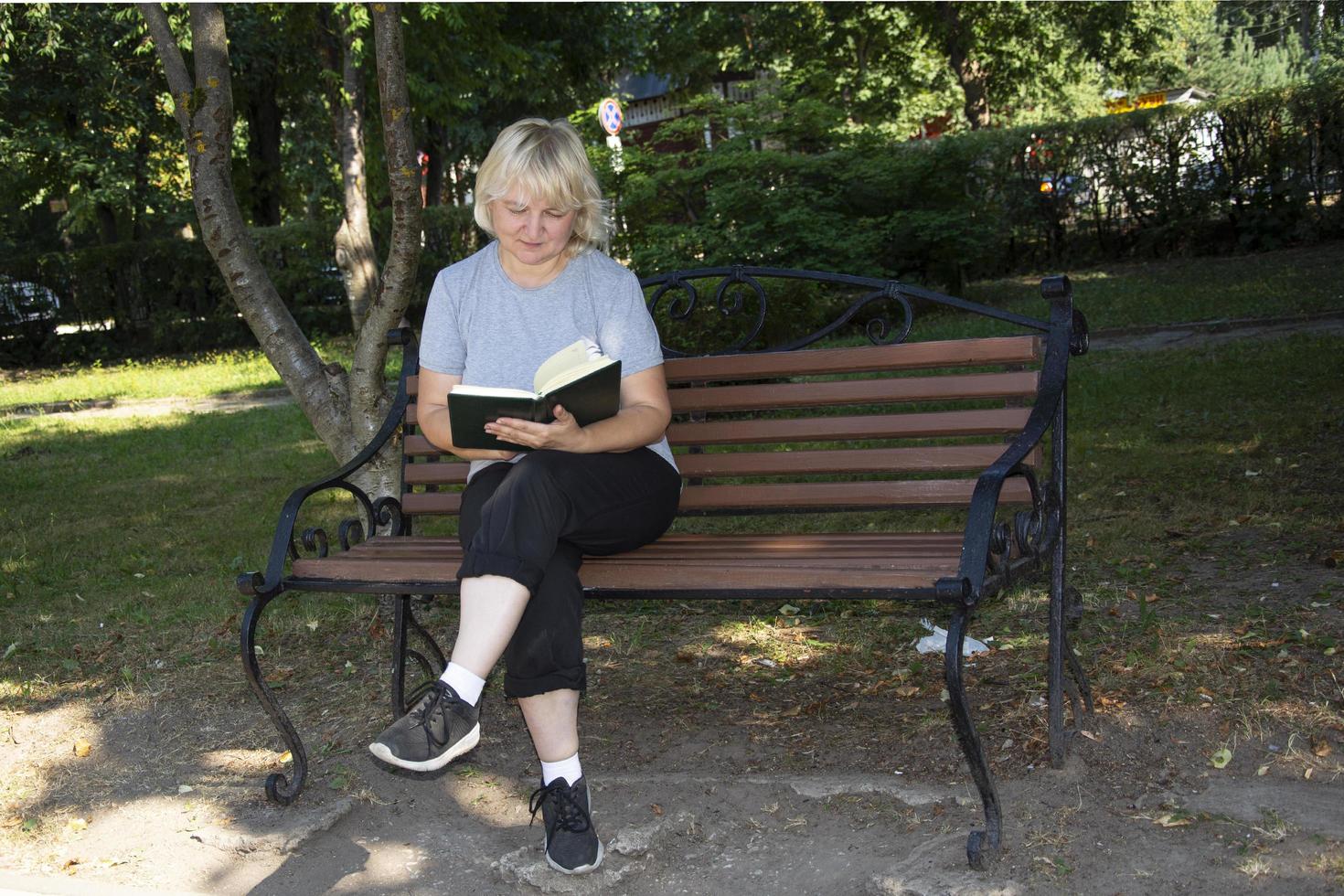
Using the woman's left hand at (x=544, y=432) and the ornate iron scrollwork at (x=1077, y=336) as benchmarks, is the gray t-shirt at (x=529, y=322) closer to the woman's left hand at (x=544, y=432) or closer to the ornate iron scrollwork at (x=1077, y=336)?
the woman's left hand at (x=544, y=432)

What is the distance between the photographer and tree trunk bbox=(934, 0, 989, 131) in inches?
1010

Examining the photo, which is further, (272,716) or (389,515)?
(389,515)

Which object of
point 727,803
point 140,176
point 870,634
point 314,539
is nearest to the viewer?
point 727,803

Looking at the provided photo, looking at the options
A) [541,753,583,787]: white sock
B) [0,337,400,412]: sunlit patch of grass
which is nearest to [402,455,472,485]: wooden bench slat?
[541,753,583,787]: white sock

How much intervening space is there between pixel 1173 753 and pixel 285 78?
66.5 feet

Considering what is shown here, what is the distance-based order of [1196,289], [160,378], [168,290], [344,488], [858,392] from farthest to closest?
[168,290]
[160,378]
[1196,289]
[344,488]
[858,392]

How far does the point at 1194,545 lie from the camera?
4949mm

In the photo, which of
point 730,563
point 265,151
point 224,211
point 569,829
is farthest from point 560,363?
point 265,151

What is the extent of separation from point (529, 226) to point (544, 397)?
0.61 meters

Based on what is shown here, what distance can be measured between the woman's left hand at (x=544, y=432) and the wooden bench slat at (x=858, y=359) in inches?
34.2

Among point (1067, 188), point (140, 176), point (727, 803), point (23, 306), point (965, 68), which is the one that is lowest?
point (727, 803)

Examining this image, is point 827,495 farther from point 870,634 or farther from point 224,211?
point 224,211

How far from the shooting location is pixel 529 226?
Answer: 10.9ft

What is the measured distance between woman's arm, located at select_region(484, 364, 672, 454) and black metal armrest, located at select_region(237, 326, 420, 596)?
77 centimetres
